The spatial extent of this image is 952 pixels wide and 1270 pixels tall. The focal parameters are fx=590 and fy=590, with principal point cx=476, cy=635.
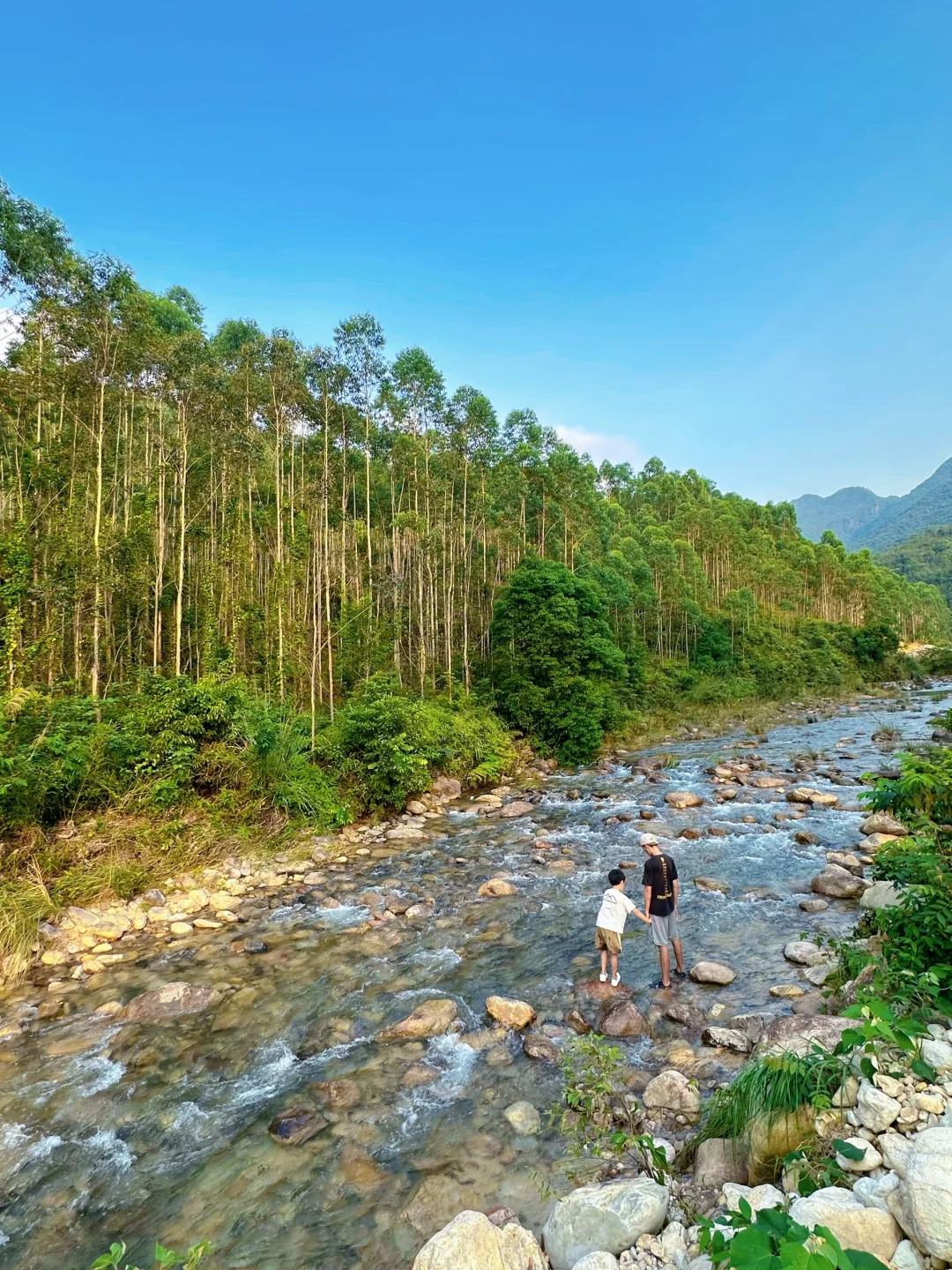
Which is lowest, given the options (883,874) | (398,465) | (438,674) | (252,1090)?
(252,1090)

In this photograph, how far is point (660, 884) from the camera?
24.6 ft

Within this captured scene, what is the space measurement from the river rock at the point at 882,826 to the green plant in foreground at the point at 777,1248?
38.5 feet

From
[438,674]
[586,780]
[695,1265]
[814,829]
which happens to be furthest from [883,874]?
[438,674]

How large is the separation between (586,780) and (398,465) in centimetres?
1543

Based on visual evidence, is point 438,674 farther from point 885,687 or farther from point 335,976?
point 885,687

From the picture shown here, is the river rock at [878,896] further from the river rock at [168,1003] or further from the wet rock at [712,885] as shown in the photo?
the river rock at [168,1003]

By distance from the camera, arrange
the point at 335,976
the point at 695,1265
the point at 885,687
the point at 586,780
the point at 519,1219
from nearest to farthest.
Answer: the point at 695,1265, the point at 519,1219, the point at 335,976, the point at 586,780, the point at 885,687

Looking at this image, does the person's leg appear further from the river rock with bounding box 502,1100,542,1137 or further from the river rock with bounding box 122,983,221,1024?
the river rock with bounding box 122,983,221,1024

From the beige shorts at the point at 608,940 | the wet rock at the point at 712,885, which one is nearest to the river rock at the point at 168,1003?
the beige shorts at the point at 608,940

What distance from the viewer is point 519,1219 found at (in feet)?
13.7

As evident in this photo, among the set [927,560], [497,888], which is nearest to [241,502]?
[497,888]

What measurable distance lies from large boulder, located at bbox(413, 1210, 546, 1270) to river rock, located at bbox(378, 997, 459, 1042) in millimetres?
2815

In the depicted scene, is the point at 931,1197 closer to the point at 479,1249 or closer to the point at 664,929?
the point at 479,1249

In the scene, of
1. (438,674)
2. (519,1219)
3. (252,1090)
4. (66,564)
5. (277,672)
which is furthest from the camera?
(438,674)
